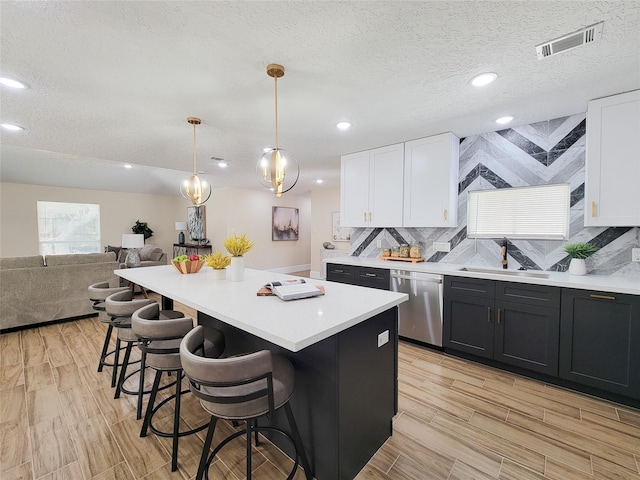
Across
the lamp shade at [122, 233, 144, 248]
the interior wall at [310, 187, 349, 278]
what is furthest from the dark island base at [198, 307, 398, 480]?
the lamp shade at [122, 233, 144, 248]

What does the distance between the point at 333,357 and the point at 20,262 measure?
4991 mm

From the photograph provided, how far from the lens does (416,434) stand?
75.7 inches

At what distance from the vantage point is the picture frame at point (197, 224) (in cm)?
825

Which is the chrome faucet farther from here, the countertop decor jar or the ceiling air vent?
the ceiling air vent

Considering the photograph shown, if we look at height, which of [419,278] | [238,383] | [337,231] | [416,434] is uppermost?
[337,231]

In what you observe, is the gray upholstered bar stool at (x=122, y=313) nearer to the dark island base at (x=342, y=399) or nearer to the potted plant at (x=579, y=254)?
the dark island base at (x=342, y=399)

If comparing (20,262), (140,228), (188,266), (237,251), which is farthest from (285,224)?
(237,251)

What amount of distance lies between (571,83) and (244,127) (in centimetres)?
295

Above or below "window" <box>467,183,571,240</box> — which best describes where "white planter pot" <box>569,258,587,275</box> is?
below

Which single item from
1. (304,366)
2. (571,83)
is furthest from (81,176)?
(571,83)

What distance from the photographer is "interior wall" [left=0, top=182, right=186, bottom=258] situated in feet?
22.1

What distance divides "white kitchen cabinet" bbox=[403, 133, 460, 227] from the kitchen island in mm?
1853

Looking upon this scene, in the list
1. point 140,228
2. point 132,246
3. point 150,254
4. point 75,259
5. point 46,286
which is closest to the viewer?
point 46,286

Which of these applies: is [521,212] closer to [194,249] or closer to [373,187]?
[373,187]
